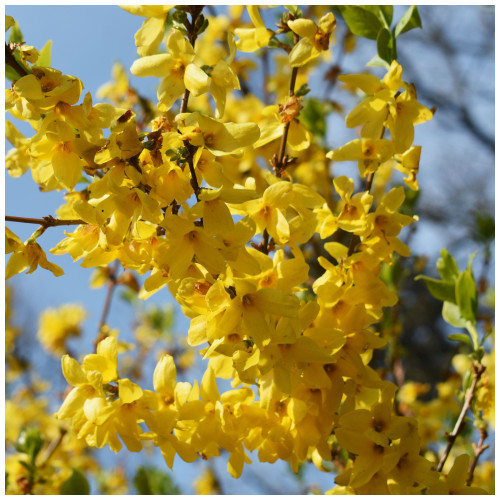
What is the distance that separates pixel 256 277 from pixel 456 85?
10.2 metres

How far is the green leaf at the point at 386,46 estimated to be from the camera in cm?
134

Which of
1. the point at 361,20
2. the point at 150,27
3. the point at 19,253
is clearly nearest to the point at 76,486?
the point at 19,253

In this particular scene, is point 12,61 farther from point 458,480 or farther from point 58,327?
point 58,327

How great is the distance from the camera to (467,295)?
1604mm

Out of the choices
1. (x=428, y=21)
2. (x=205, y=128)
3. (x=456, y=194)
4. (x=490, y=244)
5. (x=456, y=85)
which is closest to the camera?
(x=205, y=128)

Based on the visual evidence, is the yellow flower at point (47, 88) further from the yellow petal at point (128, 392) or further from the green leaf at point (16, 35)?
the yellow petal at point (128, 392)

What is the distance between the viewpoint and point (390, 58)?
1.35 meters

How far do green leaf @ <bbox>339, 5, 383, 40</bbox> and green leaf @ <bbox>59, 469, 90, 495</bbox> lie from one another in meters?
1.56

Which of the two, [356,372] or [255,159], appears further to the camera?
[255,159]

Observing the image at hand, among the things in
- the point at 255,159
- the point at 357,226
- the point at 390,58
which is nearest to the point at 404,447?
the point at 357,226

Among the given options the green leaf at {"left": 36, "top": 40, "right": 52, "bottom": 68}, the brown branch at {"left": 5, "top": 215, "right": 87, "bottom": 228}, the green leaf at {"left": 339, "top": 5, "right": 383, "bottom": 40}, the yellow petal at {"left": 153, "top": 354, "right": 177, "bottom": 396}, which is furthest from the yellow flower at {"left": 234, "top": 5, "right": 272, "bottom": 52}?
the yellow petal at {"left": 153, "top": 354, "right": 177, "bottom": 396}

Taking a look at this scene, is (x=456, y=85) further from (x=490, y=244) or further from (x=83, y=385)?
(x=83, y=385)

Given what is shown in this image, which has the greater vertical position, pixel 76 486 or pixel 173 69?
pixel 173 69

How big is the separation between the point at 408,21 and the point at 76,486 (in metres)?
1.64
